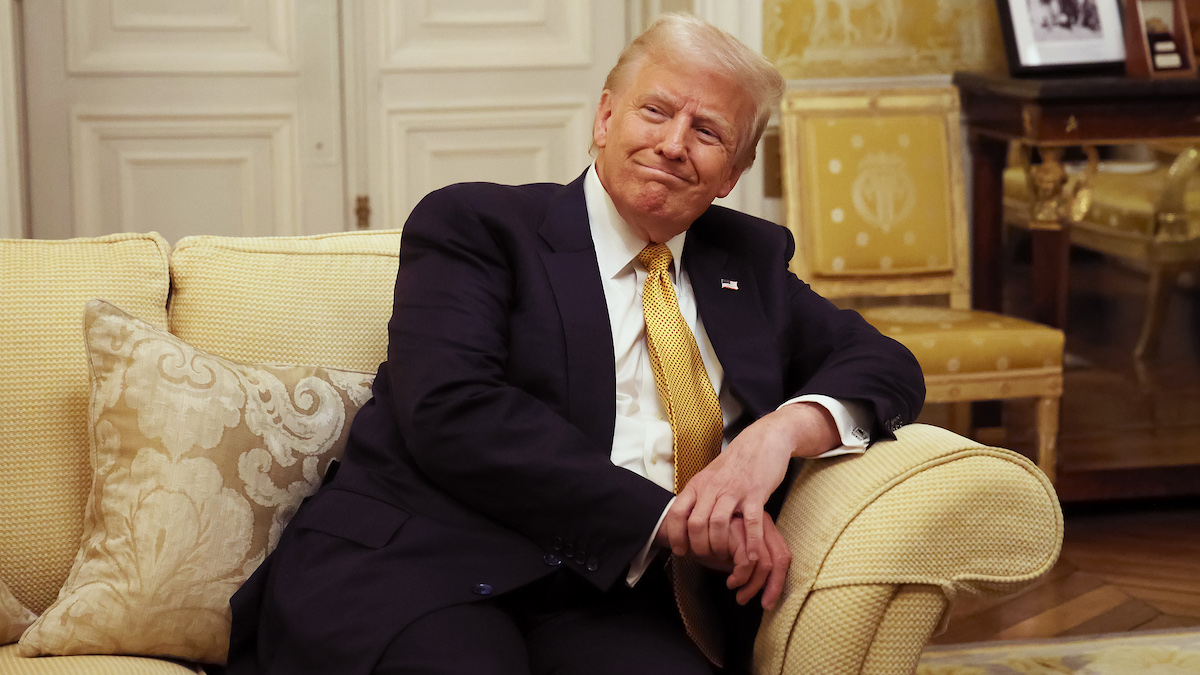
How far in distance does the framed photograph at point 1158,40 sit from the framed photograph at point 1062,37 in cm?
5

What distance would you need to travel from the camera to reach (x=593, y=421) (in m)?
1.44

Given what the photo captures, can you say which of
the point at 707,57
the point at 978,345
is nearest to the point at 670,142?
the point at 707,57

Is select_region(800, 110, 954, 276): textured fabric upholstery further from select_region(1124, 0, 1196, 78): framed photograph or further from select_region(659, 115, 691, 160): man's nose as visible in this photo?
select_region(659, 115, 691, 160): man's nose

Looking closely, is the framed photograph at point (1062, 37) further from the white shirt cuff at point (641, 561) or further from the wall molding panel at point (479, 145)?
the white shirt cuff at point (641, 561)

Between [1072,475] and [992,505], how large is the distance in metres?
2.03

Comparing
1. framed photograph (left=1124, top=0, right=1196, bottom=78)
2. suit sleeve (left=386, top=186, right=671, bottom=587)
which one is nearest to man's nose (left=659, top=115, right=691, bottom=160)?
suit sleeve (left=386, top=186, right=671, bottom=587)

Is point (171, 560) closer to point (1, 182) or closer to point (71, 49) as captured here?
point (1, 182)

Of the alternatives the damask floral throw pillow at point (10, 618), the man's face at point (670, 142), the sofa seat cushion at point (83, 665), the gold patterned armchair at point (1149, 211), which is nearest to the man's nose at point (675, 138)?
the man's face at point (670, 142)

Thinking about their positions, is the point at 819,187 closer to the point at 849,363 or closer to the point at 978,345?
the point at 978,345

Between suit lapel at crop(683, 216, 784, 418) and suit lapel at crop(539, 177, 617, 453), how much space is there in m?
0.16

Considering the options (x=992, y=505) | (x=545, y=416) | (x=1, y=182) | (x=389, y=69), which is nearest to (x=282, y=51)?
(x=389, y=69)

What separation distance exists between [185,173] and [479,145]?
0.90 meters

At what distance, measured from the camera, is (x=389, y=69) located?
3.48m

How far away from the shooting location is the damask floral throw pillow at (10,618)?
137 cm
